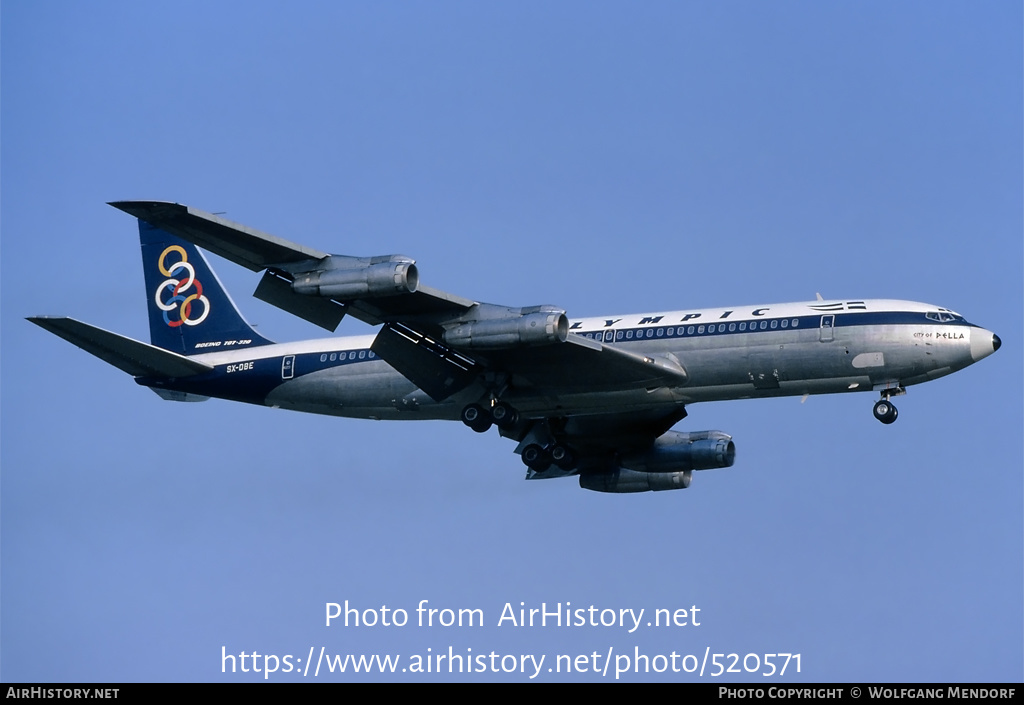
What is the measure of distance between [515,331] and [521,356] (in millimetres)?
2242

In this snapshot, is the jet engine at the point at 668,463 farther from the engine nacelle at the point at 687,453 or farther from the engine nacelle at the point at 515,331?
the engine nacelle at the point at 515,331

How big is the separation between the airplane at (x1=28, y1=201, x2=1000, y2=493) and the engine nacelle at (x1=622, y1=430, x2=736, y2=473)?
0.07m

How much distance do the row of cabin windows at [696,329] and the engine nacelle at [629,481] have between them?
867cm

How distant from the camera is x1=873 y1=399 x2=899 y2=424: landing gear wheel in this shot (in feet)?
157

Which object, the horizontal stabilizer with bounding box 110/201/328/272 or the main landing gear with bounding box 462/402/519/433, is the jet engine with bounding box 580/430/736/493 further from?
the horizontal stabilizer with bounding box 110/201/328/272

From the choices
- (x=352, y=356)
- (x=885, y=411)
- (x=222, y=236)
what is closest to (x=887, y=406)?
(x=885, y=411)

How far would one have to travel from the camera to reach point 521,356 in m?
49.0

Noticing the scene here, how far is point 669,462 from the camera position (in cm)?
5616

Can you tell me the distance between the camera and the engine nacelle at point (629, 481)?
57.6m
